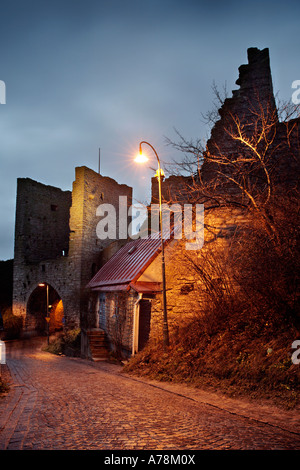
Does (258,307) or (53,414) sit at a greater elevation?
(258,307)

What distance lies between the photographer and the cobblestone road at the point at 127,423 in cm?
374

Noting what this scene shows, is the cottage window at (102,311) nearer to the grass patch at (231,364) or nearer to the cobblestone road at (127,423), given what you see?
the grass patch at (231,364)

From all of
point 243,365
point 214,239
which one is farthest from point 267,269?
point 214,239

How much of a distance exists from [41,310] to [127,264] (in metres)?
14.5

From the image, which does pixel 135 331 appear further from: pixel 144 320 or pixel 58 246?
pixel 58 246

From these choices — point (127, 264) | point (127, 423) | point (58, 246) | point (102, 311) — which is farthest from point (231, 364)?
point (58, 246)

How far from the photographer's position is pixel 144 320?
12734 millimetres

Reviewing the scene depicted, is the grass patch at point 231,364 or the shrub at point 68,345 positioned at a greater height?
the grass patch at point 231,364

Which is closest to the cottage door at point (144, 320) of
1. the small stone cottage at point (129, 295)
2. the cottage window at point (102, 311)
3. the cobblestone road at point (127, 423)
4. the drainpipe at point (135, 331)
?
the small stone cottage at point (129, 295)

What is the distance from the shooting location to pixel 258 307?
7.44 m

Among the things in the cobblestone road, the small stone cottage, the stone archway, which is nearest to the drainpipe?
the small stone cottage

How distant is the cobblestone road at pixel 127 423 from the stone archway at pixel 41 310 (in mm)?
20381
